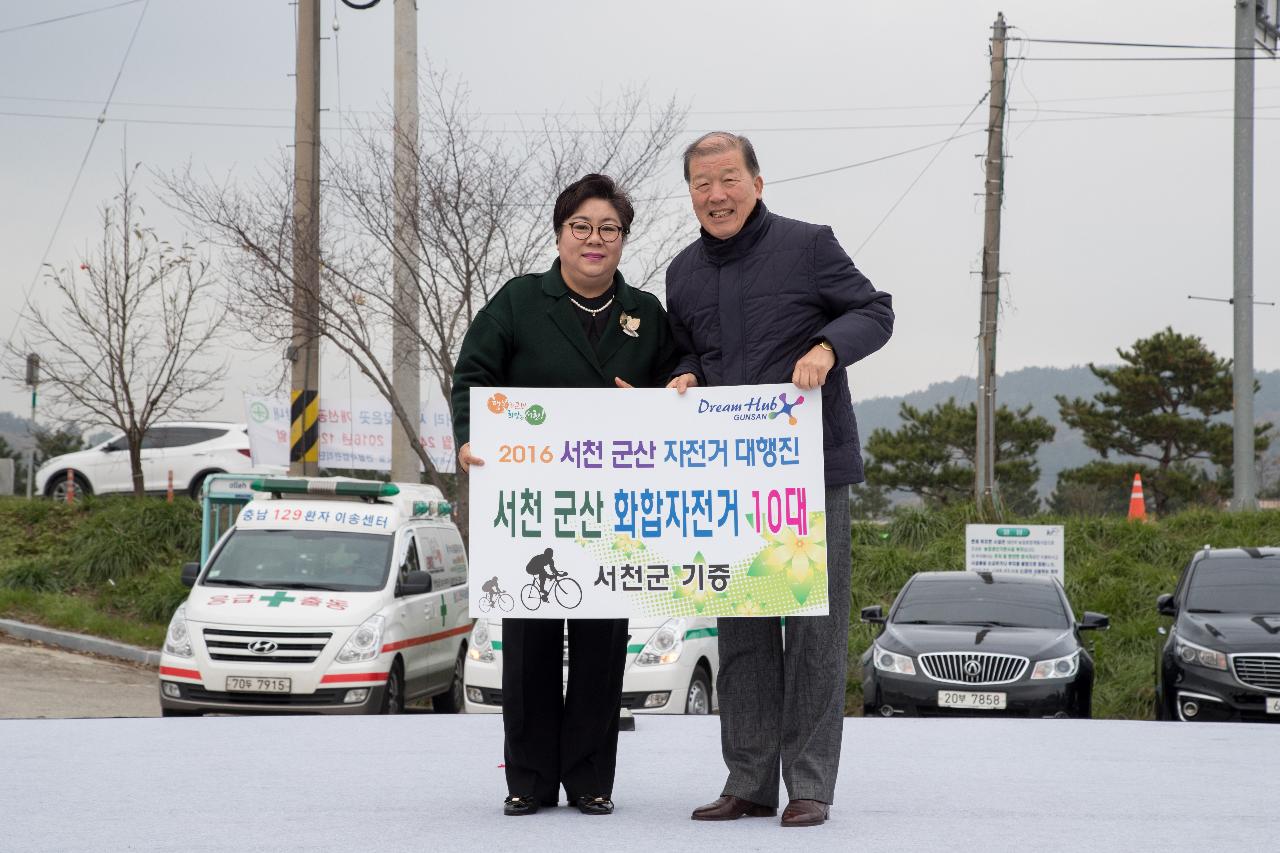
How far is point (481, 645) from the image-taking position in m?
12.5

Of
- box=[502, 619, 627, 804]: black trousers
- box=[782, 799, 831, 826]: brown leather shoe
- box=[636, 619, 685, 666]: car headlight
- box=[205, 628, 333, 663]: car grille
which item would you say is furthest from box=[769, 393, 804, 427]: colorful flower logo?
box=[205, 628, 333, 663]: car grille

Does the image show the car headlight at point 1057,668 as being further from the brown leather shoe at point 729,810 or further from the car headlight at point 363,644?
the brown leather shoe at point 729,810

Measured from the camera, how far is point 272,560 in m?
13.7

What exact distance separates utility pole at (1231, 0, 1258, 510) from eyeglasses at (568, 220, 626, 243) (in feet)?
68.1

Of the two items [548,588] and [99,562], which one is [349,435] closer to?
[99,562]

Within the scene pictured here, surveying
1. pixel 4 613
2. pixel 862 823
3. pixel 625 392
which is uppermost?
pixel 625 392

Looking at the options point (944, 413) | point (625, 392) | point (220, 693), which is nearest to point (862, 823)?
point (625, 392)

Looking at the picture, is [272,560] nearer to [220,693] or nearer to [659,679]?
[220,693]

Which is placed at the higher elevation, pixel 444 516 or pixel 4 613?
pixel 444 516

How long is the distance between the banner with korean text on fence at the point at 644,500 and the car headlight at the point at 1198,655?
26.2 ft

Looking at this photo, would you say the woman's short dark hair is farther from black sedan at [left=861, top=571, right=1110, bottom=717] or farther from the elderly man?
black sedan at [left=861, top=571, right=1110, bottom=717]

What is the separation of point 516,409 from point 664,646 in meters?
7.59

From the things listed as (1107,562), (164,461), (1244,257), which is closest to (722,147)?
(1107,562)

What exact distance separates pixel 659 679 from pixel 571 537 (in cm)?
742
